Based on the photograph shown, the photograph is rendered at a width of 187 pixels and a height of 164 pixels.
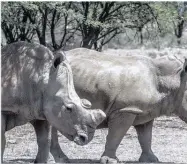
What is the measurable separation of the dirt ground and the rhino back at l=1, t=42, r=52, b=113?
95.9 inches

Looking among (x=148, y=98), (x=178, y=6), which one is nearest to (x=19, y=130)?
(x=148, y=98)

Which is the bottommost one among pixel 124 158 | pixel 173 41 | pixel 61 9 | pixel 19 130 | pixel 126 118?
pixel 173 41

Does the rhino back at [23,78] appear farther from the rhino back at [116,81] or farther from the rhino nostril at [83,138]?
the rhino back at [116,81]

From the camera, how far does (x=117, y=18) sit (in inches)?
584

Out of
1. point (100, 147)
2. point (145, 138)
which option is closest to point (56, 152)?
point (145, 138)

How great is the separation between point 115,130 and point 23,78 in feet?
7.67

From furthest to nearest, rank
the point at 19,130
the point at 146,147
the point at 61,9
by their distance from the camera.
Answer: the point at 19,130 → the point at 61,9 → the point at 146,147

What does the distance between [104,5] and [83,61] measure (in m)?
5.38

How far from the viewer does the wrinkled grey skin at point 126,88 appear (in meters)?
9.24

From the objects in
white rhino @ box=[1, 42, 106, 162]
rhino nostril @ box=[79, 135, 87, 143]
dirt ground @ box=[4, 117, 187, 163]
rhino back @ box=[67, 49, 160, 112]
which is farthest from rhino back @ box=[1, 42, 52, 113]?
dirt ground @ box=[4, 117, 187, 163]

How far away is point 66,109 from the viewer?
711cm

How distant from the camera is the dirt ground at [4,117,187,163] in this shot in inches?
409

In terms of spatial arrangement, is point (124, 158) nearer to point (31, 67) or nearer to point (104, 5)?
point (31, 67)

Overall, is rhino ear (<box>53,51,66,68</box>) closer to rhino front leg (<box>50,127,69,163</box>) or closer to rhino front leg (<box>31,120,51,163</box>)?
rhino front leg (<box>31,120,51,163</box>)
